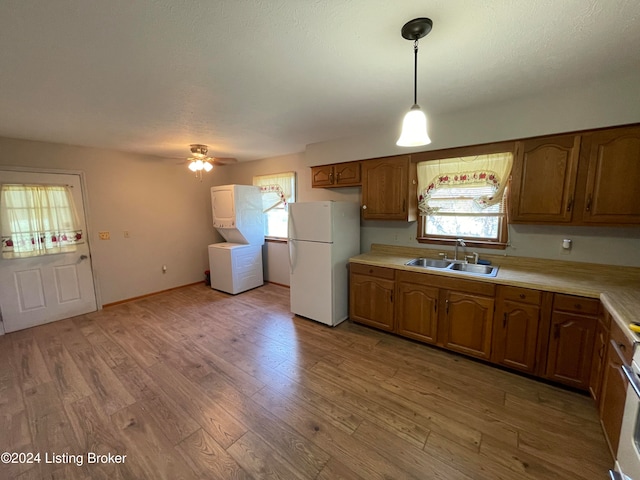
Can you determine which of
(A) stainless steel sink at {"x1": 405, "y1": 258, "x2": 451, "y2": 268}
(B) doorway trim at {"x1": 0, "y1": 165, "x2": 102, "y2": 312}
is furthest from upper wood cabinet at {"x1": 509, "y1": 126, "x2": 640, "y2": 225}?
(B) doorway trim at {"x1": 0, "y1": 165, "x2": 102, "y2": 312}

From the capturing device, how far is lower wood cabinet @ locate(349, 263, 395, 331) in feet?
9.52

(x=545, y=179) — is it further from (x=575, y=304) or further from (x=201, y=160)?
(x=201, y=160)

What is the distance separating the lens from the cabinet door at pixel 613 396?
1429 mm

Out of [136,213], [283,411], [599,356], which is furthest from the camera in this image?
[136,213]

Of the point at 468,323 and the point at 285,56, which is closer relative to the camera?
the point at 285,56

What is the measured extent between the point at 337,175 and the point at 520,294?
2335mm

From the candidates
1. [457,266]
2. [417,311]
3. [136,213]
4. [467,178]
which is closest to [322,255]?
[417,311]

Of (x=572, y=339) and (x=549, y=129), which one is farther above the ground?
(x=549, y=129)

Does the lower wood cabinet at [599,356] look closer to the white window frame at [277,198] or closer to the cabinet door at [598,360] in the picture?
the cabinet door at [598,360]

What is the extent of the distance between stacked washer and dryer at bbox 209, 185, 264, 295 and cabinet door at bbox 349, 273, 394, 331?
7.17 ft

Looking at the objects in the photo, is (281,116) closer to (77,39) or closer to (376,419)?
(77,39)

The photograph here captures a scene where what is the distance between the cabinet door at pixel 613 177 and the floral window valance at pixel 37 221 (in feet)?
18.8

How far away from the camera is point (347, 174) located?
11.0 ft

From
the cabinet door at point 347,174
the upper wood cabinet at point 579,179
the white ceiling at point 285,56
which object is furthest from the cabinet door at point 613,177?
the cabinet door at point 347,174
